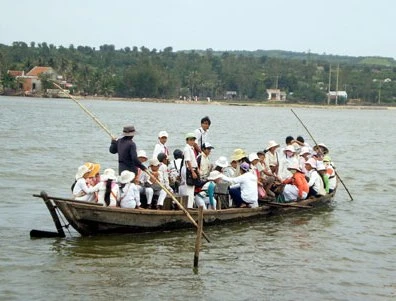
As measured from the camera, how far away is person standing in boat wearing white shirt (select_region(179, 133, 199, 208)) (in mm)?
13273

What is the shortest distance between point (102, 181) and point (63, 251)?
139cm

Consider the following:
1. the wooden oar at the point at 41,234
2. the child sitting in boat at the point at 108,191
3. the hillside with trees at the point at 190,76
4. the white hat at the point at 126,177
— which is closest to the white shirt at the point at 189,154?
the white hat at the point at 126,177

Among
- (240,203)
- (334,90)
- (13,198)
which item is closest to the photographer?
(240,203)

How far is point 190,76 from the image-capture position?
152 meters

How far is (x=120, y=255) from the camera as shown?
12.1 metres

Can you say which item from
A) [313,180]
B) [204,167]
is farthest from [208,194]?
[313,180]

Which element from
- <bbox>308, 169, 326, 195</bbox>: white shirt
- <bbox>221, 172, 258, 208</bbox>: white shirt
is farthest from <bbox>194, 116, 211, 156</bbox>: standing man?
<bbox>308, 169, 326, 195</bbox>: white shirt

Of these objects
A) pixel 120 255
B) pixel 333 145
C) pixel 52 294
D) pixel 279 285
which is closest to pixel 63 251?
pixel 120 255

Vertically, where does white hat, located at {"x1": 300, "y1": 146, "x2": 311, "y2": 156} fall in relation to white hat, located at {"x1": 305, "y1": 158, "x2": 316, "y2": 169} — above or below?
above

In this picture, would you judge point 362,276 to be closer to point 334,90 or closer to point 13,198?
point 13,198

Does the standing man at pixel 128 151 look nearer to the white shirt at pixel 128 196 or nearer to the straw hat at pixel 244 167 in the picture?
the white shirt at pixel 128 196

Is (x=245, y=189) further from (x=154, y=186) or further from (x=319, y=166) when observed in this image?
(x=319, y=166)

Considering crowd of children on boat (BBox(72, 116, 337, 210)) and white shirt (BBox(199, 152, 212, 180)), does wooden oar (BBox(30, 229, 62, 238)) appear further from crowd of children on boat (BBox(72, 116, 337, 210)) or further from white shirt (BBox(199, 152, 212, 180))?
white shirt (BBox(199, 152, 212, 180))

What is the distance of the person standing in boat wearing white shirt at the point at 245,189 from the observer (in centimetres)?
1441
